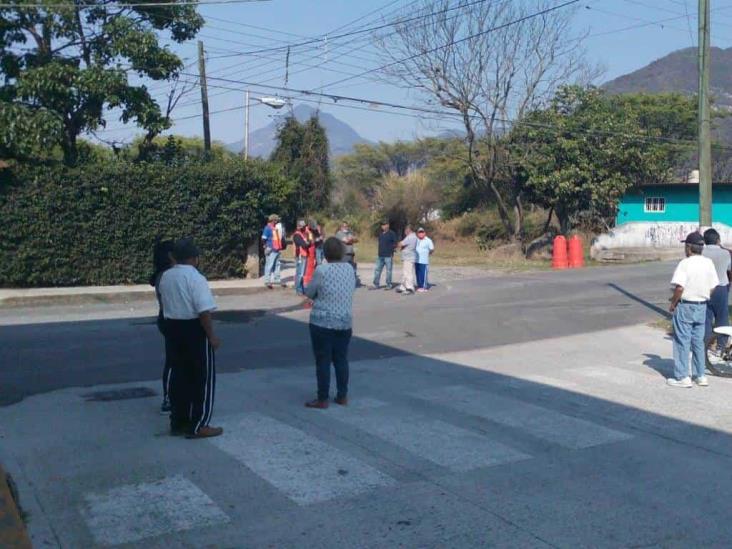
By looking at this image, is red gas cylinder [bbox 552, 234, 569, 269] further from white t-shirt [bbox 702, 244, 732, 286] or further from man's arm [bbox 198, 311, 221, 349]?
man's arm [bbox 198, 311, 221, 349]

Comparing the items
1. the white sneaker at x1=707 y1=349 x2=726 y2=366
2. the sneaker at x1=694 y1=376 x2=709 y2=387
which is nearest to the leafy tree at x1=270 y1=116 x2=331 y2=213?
the white sneaker at x1=707 y1=349 x2=726 y2=366

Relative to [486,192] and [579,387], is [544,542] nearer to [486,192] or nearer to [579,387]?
[579,387]

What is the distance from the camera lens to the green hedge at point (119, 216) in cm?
2045

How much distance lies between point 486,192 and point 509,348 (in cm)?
3112

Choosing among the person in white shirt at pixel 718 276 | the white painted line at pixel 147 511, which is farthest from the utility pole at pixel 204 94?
the white painted line at pixel 147 511

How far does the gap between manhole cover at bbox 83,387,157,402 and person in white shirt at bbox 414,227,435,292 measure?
40.2ft

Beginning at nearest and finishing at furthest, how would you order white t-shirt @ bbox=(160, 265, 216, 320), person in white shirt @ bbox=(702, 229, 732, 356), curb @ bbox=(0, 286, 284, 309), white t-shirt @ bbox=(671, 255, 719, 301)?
white t-shirt @ bbox=(160, 265, 216, 320) → white t-shirt @ bbox=(671, 255, 719, 301) → person in white shirt @ bbox=(702, 229, 732, 356) → curb @ bbox=(0, 286, 284, 309)

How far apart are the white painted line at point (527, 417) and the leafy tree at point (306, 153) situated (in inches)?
1237

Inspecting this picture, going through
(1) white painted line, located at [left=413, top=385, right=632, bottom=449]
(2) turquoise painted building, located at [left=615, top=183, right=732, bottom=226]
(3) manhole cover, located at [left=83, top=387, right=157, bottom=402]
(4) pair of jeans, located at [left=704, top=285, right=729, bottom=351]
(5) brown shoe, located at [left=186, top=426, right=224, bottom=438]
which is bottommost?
(1) white painted line, located at [left=413, top=385, right=632, bottom=449]

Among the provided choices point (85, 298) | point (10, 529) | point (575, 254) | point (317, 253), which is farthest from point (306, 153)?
point (10, 529)

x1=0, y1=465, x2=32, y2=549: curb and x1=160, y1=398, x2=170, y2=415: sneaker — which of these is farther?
x1=160, y1=398, x2=170, y2=415: sneaker

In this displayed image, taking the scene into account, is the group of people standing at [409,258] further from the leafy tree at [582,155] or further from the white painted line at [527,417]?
the leafy tree at [582,155]

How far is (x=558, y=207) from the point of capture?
38.3 meters

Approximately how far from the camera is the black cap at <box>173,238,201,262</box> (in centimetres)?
786
